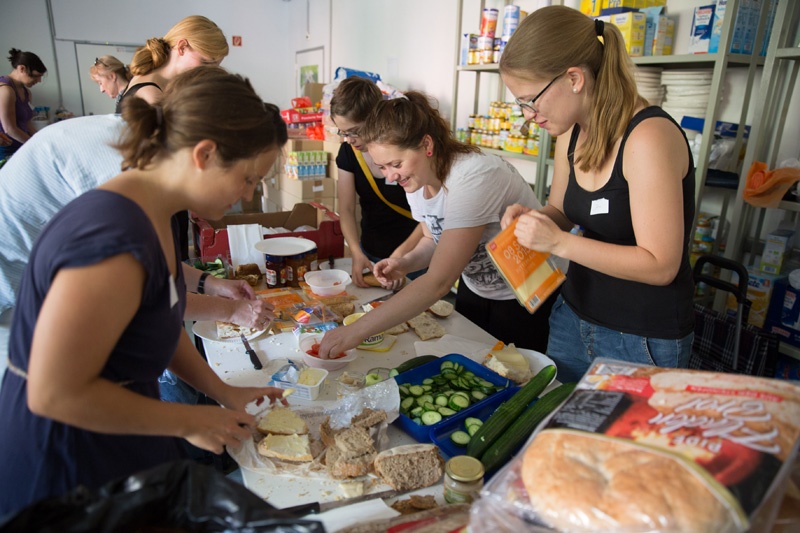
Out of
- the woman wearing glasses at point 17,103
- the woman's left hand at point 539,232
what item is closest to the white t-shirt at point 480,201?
the woman's left hand at point 539,232

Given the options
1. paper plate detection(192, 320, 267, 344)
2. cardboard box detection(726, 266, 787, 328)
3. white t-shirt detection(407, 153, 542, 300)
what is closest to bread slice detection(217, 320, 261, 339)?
paper plate detection(192, 320, 267, 344)

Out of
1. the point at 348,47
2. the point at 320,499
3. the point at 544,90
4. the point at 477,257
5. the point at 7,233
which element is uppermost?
the point at 348,47

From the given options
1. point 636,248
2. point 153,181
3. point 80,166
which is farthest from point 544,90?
point 80,166

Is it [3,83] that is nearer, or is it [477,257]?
[477,257]

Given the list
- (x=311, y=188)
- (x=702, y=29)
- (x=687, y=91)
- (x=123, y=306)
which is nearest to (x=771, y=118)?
(x=687, y=91)

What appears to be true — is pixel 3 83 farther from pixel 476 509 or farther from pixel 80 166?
pixel 476 509

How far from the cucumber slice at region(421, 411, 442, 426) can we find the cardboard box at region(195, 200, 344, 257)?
5.13 ft

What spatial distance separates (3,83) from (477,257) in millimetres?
5972

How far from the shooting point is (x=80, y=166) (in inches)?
61.3

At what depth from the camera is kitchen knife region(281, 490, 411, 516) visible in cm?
105

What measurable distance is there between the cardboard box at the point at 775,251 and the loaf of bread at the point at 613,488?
8.04ft

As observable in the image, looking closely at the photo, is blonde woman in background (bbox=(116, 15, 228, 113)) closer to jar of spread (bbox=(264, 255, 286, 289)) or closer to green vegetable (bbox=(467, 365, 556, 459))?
jar of spread (bbox=(264, 255, 286, 289))

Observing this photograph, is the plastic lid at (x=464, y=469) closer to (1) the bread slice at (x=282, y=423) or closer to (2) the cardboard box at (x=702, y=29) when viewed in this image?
(1) the bread slice at (x=282, y=423)

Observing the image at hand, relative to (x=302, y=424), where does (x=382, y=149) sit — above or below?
above
